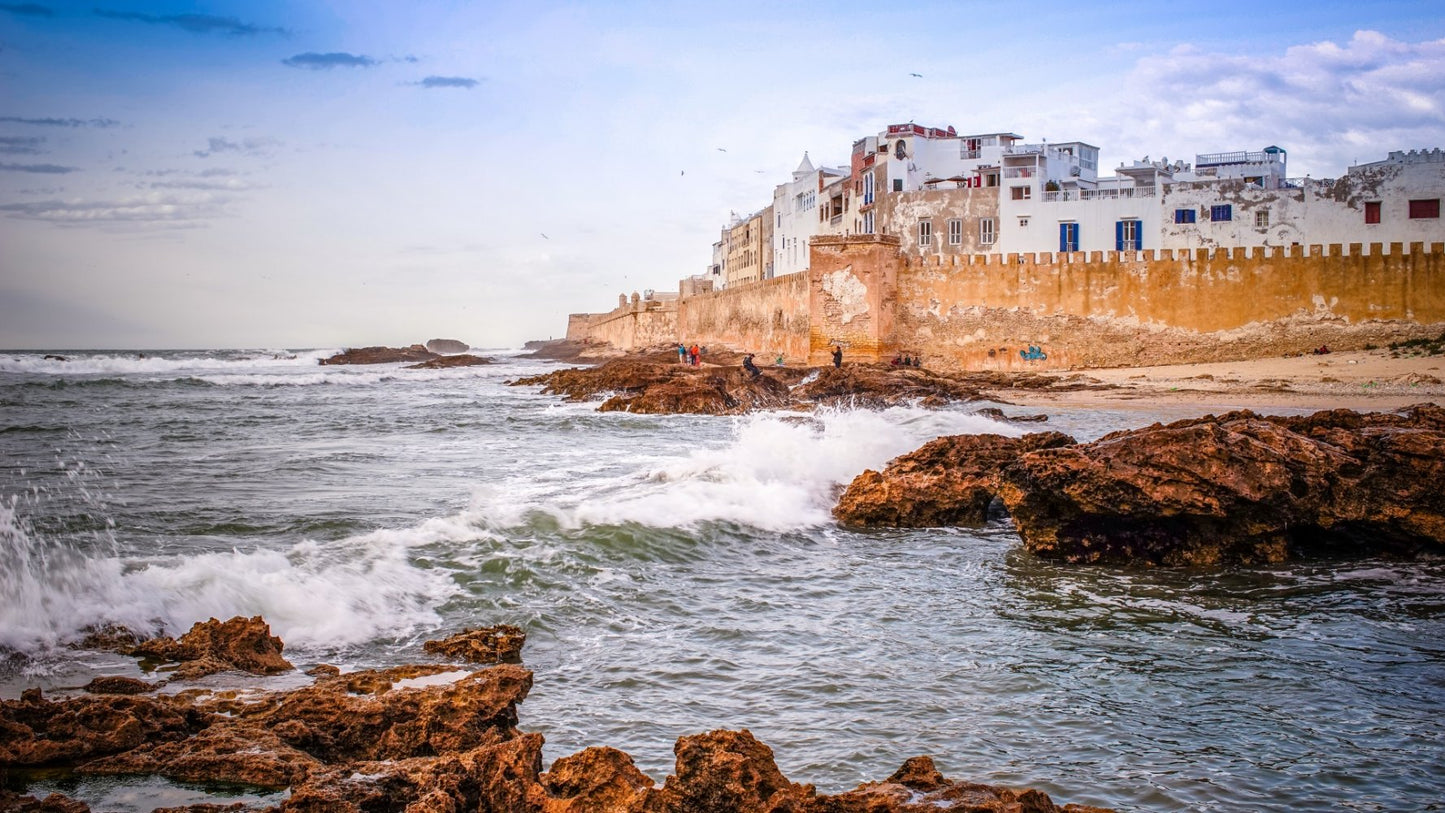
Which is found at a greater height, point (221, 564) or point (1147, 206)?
point (1147, 206)

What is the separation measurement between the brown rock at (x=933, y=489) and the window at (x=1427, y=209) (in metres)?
32.8

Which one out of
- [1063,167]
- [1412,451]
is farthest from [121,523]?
[1063,167]

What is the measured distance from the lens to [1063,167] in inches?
1845

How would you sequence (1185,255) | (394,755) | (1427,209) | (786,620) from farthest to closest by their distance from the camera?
(1427,209), (1185,255), (786,620), (394,755)

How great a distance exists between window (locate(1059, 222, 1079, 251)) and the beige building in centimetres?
2203

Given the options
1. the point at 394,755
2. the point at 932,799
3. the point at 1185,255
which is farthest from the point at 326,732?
the point at 1185,255

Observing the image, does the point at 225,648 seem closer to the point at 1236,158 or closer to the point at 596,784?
the point at 596,784

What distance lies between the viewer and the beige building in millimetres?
64938

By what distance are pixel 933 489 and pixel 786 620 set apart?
3273mm

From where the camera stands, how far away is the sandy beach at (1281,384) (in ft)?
60.5

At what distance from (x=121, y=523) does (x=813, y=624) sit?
6026mm

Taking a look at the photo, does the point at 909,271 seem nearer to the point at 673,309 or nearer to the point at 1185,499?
the point at 1185,499

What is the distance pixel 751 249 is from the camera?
227 ft

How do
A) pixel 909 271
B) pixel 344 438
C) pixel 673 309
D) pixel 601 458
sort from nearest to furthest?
pixel 601 458
pixel 344 438
pixel 909 271
pixel 673 309
